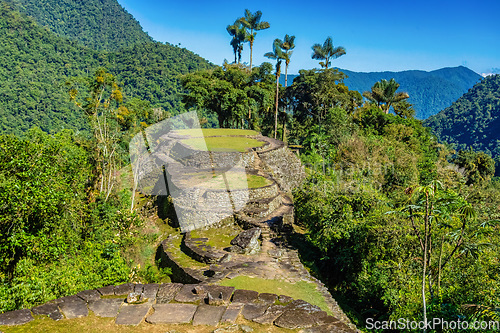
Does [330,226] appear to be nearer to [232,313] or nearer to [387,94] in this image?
[232,313]

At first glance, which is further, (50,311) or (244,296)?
(244,296)

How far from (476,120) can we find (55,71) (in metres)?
81.5

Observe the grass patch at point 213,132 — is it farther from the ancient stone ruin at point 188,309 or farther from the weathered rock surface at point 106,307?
the weathered rock surface at point 106,307

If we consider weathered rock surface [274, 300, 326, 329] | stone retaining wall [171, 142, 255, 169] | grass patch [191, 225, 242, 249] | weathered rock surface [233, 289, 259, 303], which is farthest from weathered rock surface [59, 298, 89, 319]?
stone retaining wall [171, 142, 255, 169]

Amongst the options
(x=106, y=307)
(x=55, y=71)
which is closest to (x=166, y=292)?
(x=106, y=307)

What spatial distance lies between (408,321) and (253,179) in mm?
9652

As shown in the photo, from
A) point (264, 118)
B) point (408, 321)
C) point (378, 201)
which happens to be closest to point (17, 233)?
point (408, 321)

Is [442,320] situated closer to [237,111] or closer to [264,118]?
[237,111]

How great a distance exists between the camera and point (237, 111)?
91.9ft

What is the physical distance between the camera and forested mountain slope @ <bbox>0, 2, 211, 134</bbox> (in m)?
44.3

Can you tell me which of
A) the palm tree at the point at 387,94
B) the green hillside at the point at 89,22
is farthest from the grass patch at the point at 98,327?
the green hillside at the point at 89,22

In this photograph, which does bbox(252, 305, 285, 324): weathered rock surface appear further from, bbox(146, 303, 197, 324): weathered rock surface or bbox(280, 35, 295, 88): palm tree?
bbox(280, 35, 295, 88): palm tree

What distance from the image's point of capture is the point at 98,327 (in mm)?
3896

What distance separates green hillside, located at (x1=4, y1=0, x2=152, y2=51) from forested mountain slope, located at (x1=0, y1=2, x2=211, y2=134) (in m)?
39.2
